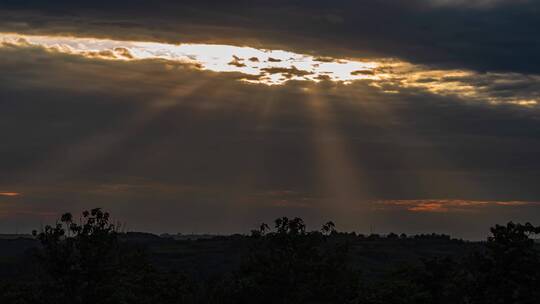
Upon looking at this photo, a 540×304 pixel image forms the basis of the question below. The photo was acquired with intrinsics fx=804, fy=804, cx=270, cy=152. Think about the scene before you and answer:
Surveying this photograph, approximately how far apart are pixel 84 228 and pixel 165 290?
10496mm

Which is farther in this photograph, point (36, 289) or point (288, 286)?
point (288, 286)

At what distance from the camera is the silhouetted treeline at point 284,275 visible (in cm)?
5481

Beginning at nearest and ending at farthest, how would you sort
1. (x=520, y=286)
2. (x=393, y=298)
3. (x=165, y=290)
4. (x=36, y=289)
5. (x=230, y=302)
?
(x=520, y=286) < (x=393, y=298) < (x=36, y=289) < (x=165, y=290) < (x=230, y=302)

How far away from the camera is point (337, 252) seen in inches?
2995

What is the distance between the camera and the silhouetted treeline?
54.8 meters

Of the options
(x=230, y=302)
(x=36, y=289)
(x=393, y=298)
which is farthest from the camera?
(x=230, y=302)

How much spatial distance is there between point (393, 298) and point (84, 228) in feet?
79.6

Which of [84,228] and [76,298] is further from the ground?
[84,228]

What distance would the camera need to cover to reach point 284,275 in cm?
7044

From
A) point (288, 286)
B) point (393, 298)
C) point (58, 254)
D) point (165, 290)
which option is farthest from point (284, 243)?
point (58, 254)

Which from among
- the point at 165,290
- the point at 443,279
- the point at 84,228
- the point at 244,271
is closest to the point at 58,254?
the point at 84,228

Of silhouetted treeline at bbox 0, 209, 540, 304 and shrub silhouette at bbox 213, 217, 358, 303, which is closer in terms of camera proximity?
silhouetted treeline at bbox 0, 209, 540, 304

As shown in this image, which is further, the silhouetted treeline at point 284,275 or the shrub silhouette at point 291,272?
the shrub silhouette at point 291,272

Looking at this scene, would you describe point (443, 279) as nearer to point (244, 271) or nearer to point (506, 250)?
point (506, 250)
